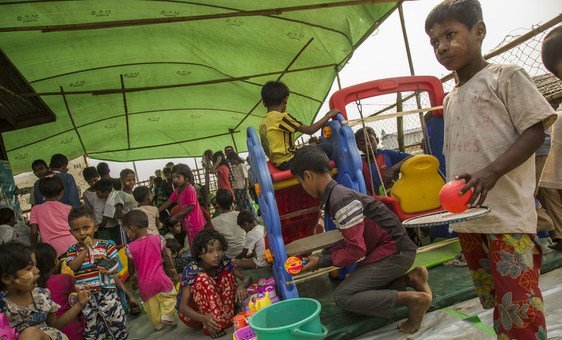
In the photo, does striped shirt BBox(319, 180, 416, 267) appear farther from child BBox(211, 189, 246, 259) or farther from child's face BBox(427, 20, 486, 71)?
child BBox(211, 189, 246, 259)

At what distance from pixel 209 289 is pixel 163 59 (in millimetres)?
4637

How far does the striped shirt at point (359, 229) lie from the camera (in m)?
2.26

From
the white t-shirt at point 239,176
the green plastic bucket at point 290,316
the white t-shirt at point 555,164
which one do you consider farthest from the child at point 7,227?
the white t-shirt at point 555,164

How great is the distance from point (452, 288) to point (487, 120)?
1.78 meters

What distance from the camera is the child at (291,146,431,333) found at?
2.28m

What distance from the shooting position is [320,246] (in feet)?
8.59

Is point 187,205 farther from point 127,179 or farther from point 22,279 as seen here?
point 22,279

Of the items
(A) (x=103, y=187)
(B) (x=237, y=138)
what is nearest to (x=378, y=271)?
(A) (x=103, y=187)

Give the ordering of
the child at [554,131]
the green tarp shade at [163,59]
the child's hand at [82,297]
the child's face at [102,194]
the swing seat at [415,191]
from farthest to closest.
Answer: the child's face at [102,194], the green tarp shade at [163,59], the swing seat at [415,191], the child's hand at [82,297], the child at [554,131]

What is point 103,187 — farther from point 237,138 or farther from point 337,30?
point 237,138

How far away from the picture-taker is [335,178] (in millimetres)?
3434

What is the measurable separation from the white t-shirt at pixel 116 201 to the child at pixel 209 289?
7.61 ft

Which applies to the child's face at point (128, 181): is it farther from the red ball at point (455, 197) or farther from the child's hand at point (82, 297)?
the red ball at point (455, 197)

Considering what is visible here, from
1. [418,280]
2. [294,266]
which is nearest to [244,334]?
[294,266]
